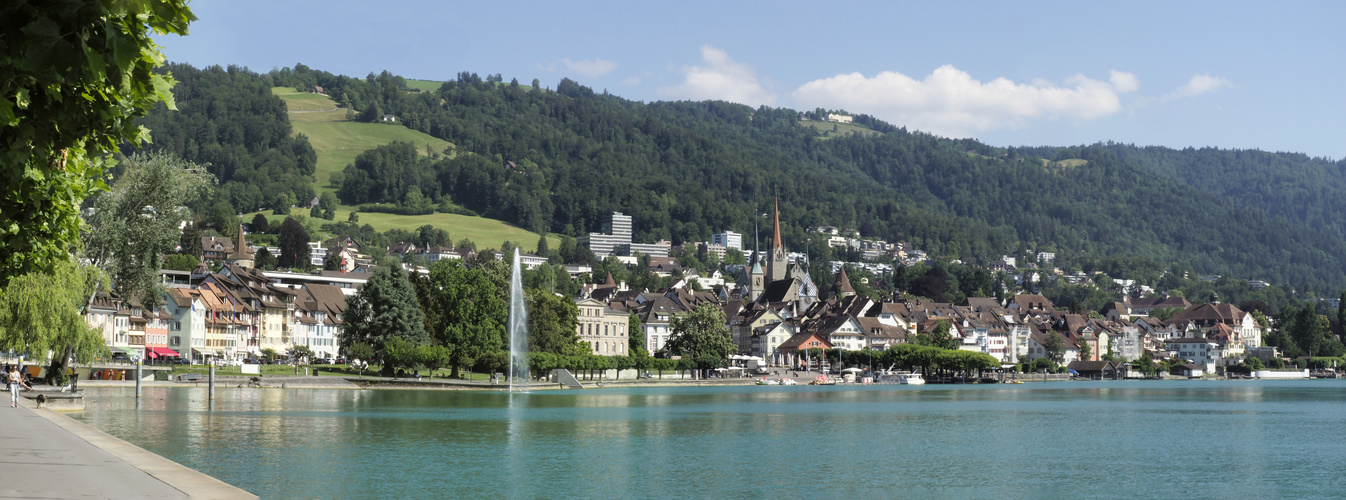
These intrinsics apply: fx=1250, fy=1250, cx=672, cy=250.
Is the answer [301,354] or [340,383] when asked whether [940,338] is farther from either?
[340,383]

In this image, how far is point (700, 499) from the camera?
1134 inches

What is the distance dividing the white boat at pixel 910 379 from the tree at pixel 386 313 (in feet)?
209

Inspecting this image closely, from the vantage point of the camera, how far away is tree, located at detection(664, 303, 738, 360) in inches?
5399

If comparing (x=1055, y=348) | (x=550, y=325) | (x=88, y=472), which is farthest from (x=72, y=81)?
(x=1055, y=348)

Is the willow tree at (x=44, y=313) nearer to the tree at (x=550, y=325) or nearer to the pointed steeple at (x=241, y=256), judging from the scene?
the tree at (x=550, y=325)

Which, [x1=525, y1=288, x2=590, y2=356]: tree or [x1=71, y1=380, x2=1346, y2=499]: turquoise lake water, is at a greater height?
[x1=525, y1=288, x2=590, y2=356]: tree

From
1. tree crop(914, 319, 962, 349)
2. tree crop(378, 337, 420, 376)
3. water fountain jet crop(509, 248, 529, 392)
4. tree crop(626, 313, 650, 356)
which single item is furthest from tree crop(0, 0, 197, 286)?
tree crop(914, 319, 962, 349)

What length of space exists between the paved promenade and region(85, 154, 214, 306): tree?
26.7m

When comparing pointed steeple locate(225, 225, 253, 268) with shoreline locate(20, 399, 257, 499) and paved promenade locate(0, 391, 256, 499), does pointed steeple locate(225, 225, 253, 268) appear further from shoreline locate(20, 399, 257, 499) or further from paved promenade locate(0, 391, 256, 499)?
paved promenade locate(0, 391, 256, 499)

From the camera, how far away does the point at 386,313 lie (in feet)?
313

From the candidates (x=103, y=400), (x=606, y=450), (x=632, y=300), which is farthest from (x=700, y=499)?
(x=632, y=300)

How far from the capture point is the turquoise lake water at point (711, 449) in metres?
31.2

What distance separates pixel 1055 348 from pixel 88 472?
179 m

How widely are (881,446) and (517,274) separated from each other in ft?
182
